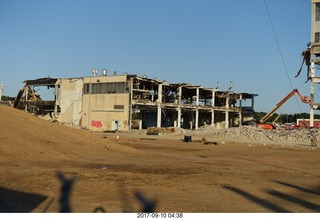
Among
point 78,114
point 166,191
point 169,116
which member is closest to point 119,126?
point 78,114

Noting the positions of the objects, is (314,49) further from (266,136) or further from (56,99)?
(56,99)

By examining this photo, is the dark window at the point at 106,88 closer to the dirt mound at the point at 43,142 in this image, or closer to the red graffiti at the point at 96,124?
the red graffiti at the point at 96,124

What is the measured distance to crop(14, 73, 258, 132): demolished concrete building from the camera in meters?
64.7

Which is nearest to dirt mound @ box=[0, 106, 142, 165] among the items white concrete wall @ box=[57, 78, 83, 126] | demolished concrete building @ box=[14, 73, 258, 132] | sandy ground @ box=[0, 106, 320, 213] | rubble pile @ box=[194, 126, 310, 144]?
sandy ground @ box=[0, 106, 320, 213]

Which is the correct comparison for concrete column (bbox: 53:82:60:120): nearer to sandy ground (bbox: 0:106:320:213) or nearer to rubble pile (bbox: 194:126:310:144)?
rubble pile (bbox: 194:126:310:144)

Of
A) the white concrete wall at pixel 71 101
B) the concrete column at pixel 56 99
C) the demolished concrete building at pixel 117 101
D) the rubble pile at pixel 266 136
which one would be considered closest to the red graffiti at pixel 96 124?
the demolished concrete building at pixel 117 101

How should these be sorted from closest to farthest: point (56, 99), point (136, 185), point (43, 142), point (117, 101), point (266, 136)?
point (136, 185) < point (43, 142) < point (266, 136) < point (117, 101) < point (56, 99)

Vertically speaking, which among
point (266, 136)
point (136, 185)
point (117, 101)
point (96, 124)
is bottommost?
point (136, 185)

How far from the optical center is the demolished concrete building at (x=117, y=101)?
64.7 metres

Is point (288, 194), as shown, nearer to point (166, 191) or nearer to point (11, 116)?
point (166, 191)

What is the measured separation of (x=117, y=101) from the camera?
213 ft

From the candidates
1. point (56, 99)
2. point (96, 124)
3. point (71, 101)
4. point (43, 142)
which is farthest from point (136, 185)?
point (56, 99)

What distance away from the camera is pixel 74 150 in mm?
24125

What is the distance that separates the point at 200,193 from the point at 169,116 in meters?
69.2
